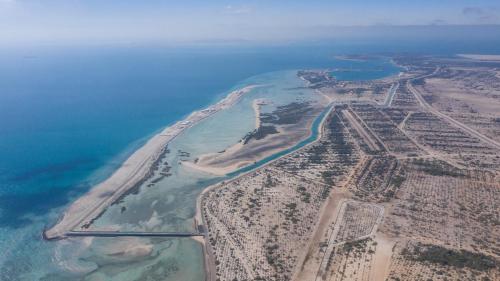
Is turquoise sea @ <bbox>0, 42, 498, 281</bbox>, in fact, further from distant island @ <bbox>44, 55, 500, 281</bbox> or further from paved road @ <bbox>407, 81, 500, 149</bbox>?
paved road @ <bbox>407, 81, 500, 149</bbox>

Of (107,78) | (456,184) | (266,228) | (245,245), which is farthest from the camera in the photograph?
(107,78)

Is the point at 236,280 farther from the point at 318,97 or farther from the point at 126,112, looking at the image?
the point at 318,97

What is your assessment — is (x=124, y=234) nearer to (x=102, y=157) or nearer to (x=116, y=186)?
(x=116, y=186)

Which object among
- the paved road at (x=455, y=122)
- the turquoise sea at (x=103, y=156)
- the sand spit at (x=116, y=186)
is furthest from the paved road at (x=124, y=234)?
the paved road at (x=455, y=122)

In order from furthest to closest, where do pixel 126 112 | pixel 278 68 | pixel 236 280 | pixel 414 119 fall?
pixel 278 68 → pixel 126 112 → pixel 414 119 → pixel 236 280

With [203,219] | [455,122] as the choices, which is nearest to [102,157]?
[203,219]

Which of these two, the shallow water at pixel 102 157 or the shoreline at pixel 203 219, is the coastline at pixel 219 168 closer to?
the shallow water at pixel 102 157

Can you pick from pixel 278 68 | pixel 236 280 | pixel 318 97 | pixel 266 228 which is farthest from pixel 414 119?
pixel 278 68
